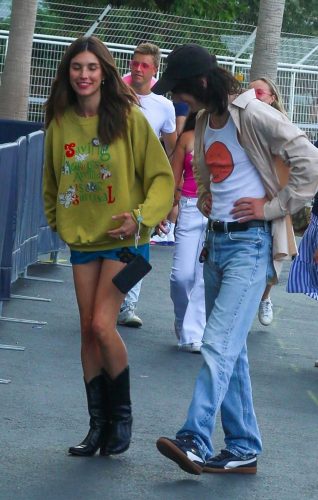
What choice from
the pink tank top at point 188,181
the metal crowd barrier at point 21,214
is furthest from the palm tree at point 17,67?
the pink tank top at point 188,181

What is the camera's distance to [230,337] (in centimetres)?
643

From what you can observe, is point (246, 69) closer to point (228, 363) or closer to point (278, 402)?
point (278, 402)

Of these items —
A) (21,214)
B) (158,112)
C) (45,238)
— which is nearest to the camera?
(158,112)

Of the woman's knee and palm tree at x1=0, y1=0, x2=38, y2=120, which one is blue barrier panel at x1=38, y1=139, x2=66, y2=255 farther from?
the woman's knee

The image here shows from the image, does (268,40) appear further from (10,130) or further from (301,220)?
(301,220)

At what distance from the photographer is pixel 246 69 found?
23125mm

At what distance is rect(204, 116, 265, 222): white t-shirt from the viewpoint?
6469 mm

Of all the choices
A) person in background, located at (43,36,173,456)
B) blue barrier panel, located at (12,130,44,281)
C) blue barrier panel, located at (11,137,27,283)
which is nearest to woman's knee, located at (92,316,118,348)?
person in background, located at (43,36,173,456)

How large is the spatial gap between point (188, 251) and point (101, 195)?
3.46 m

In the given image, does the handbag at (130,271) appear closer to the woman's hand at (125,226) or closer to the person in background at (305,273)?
the woman's hand at (125,226)

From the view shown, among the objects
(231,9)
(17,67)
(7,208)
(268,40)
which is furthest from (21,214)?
(231,9)

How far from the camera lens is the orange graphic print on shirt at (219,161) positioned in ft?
21.3

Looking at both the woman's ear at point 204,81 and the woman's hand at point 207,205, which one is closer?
the woman's ear at point 204,81

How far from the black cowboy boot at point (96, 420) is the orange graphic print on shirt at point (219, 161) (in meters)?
1.13
